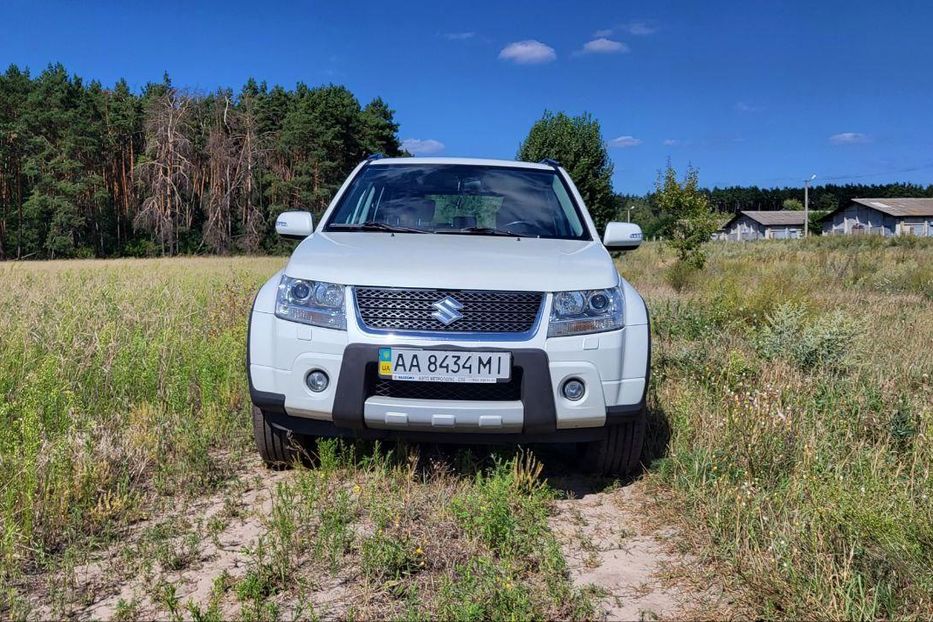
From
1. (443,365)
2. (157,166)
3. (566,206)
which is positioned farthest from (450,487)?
(157,166)

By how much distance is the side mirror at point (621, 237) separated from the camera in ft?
13.9

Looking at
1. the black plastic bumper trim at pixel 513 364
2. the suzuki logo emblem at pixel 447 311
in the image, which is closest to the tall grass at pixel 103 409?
the black plastic bumper trim at pixel 513 364

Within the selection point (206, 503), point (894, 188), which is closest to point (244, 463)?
point (206, 503)

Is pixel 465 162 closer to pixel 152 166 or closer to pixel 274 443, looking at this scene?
pixel 274 443

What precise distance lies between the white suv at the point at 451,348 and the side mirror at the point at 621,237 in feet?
2.19

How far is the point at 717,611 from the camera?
2381 mm

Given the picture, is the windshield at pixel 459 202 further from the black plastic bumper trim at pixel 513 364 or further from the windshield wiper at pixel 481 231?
the black plastic bumper trim at pixel 513 364

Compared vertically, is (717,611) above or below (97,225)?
below

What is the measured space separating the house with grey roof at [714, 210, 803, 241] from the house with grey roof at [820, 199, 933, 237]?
35.8 ft

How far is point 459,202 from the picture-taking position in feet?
14.8

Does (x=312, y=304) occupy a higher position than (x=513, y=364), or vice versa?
(x=312, y=304)

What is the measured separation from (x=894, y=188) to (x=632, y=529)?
14061cm

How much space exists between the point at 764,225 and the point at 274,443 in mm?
102132

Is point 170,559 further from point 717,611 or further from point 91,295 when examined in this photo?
point 91,295
